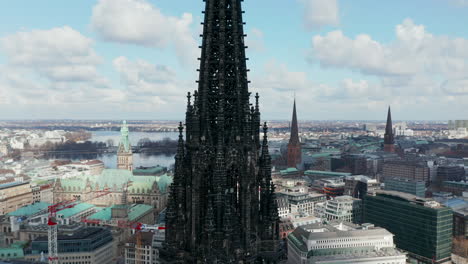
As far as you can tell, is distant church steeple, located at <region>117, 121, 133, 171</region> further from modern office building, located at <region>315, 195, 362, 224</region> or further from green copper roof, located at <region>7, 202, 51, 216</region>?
modern office building, located at <region>315, 195, 362, 224</region>

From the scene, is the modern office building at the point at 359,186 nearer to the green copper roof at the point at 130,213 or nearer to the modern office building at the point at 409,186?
the modern office building at the point at 409,186

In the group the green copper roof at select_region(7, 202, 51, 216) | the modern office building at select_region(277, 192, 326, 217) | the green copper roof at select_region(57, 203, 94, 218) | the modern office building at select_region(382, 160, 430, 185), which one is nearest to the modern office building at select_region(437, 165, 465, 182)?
the modern office building at select_region(382, 160, 430, 185)

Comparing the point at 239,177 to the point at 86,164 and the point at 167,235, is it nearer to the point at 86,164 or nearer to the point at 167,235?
the point at 167,235

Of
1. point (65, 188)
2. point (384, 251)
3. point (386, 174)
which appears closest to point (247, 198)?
point (384, 251)

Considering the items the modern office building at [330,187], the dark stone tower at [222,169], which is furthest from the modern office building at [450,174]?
the dark stone tower at [222,169]

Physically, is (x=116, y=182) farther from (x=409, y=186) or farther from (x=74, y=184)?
(x=409, y=186)

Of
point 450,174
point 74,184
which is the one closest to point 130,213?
point 74,184
